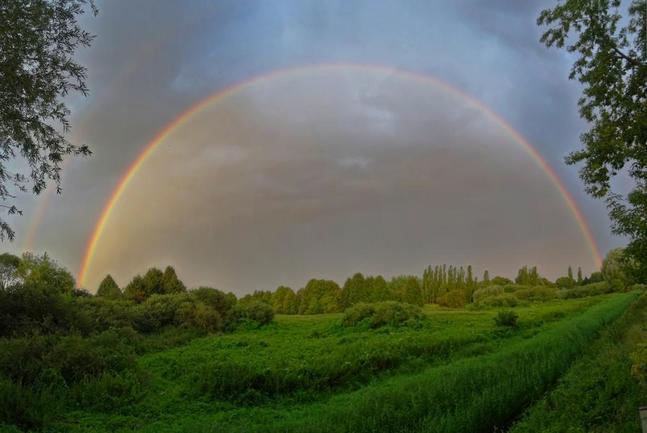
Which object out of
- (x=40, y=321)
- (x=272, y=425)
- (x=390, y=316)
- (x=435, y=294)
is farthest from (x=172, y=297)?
(x=435, y=294)

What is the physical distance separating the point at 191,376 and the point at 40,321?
8176 mm

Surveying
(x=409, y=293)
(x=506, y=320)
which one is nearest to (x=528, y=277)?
(x=409, y=293)

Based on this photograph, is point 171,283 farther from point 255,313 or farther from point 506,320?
point 506,320

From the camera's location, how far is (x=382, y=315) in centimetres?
2758

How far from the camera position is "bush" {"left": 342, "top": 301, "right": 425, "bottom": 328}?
89.0ft

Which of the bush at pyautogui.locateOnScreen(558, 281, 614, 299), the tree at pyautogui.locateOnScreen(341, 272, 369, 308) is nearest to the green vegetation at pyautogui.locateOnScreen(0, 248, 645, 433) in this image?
the tree at pyautogui.locateOnScreen(341, 272, 369, 308)

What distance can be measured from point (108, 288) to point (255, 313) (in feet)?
39.3

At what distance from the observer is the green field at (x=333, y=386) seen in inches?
431

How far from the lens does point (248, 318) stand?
1148 inches

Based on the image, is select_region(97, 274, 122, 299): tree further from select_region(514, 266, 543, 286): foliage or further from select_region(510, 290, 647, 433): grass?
select_region(514, 266, 543, 286): foliage

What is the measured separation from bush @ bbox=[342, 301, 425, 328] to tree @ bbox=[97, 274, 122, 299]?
51.1ft

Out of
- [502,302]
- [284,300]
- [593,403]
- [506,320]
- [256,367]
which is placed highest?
[284,300]

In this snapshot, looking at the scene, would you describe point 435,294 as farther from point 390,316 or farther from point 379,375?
point 379,375

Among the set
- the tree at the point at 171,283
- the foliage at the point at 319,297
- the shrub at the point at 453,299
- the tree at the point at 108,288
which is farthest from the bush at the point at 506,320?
the shrub at the point at 453,299
